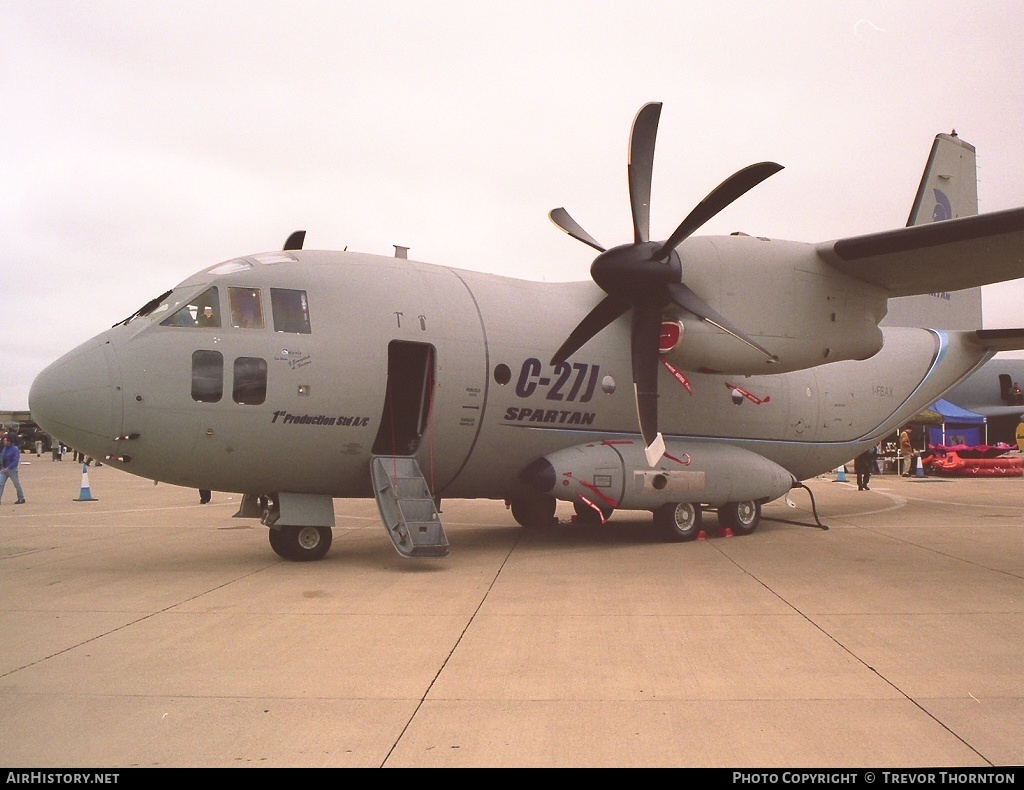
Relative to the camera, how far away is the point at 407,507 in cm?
1159

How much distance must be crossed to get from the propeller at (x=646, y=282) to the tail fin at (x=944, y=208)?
9176 millimetres

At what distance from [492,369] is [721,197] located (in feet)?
14.7

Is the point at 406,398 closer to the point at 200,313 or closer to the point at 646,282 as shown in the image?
the point at 200,313

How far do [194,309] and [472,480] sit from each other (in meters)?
5.19

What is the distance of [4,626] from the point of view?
7.96 metres

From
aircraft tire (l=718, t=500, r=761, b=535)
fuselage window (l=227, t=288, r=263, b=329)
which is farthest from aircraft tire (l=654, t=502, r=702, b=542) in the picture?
fuselage window (l=227, t=288, r=263, b=329)

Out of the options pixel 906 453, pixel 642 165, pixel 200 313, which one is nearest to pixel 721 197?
pixel 642 165

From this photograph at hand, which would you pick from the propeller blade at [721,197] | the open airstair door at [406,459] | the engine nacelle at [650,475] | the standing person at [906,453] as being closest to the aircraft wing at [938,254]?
the propeller blade at [721,197]

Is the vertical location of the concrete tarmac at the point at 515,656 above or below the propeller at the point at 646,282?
below

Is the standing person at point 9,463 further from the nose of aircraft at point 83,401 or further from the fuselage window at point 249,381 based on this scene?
the fuselage window at point 249,381

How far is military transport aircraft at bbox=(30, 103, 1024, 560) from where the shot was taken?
10945 millimetres

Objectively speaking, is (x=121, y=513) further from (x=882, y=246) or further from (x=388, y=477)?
(x=882, y=246)

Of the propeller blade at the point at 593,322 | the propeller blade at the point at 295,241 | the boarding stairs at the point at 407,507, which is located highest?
the propeller blade at the point at 295,241

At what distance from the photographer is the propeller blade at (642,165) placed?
41.6 ft
